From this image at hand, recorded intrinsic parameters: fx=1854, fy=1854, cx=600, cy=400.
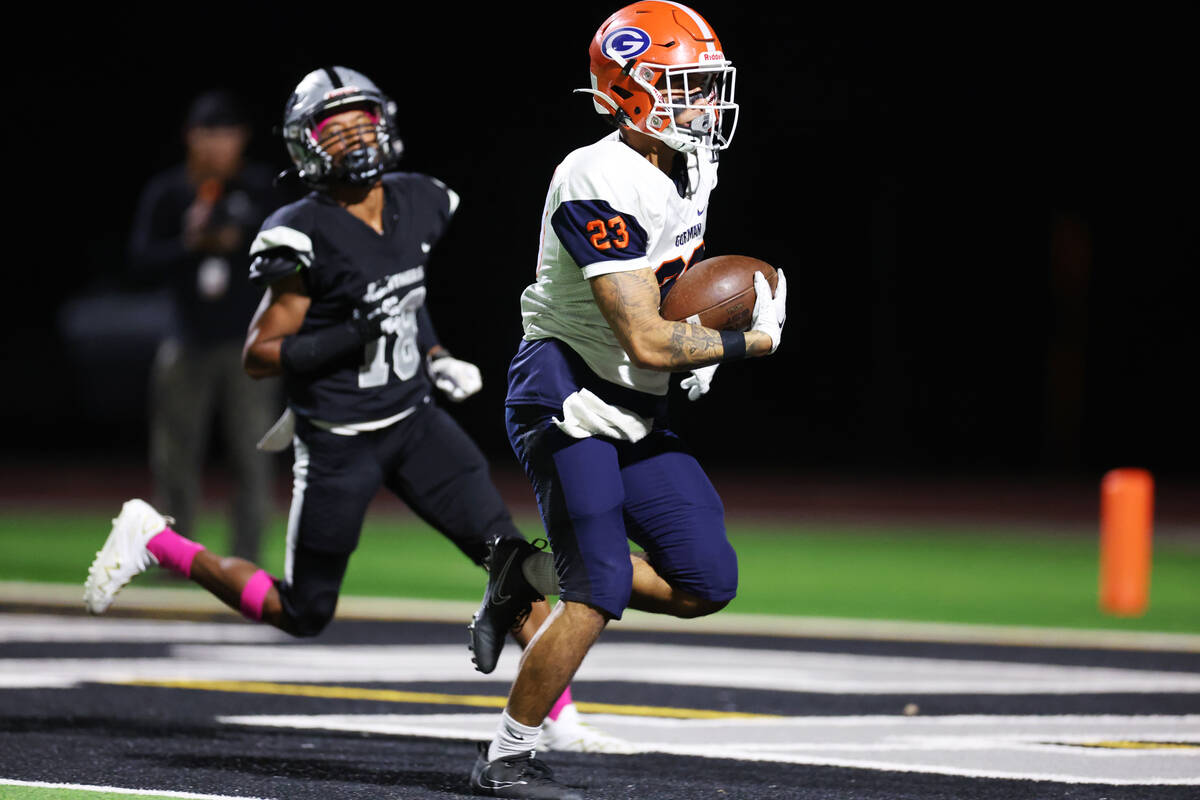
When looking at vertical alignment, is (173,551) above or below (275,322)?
below

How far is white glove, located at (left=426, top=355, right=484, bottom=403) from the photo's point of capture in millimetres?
5969

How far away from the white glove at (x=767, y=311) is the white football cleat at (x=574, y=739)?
4.88 ft

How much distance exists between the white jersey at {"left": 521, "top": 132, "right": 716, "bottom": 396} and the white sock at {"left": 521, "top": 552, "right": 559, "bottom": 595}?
0.59 m

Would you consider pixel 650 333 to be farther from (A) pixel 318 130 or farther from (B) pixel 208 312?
(B) pixel 208 312

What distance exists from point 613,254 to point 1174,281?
64.8 feet

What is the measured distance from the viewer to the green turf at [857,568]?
378 inches

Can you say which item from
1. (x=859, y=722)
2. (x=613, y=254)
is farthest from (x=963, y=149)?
(x=613, y=254)

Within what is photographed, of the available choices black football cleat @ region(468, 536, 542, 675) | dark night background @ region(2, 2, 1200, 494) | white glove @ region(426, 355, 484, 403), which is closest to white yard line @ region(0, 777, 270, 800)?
black football cleat @ region(468, 536, 542, 675)

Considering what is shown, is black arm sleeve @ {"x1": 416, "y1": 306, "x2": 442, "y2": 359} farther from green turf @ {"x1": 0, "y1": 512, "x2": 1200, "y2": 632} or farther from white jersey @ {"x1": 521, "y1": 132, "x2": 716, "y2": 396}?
green turf @ {"x1": 0, "y1": 512, "x2": 1200, "y2": 632}

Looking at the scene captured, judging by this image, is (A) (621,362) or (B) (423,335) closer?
(A) (621,362)

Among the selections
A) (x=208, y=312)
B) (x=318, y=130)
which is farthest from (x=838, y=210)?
(x=318, y=130)

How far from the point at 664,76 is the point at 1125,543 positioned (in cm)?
534

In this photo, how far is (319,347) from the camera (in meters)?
5.73

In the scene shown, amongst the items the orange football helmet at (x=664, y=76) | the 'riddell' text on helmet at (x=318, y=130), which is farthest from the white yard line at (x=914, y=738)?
the orange football helmet at (x=664, y=76)
